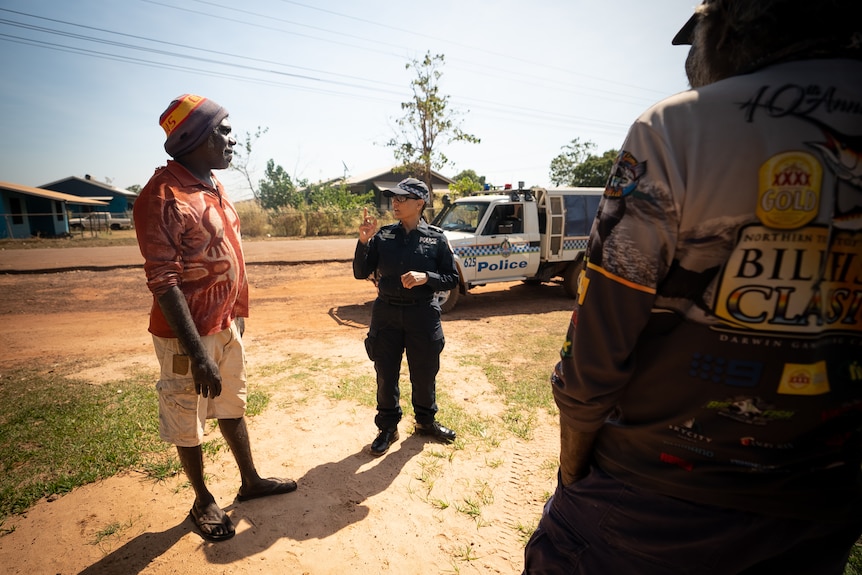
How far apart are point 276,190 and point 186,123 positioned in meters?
41.3

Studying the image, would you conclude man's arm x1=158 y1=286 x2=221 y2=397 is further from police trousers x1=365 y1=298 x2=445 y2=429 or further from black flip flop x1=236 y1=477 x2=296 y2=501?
police trousers x1=365 y1=298 x2=445 y2=429

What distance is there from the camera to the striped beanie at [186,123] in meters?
2.22

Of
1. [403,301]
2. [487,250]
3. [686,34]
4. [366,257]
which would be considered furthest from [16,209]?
[686,34]

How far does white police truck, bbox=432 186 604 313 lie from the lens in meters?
7.65

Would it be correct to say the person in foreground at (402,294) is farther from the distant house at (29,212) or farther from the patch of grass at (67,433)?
the distant house at (29,212)

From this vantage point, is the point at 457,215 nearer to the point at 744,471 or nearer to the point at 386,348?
the point at 386,348

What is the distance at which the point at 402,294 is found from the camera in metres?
3.21

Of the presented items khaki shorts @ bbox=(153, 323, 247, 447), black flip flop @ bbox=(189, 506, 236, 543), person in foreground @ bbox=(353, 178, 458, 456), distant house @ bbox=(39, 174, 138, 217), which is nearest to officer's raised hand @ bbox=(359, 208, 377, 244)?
person in foreground @ bbox=(353, 178, 458, 456)

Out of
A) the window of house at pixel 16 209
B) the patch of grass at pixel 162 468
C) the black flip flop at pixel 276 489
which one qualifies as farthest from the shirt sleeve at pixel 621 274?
the window of house at pixel 16 209

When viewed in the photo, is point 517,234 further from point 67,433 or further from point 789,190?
point 789,190

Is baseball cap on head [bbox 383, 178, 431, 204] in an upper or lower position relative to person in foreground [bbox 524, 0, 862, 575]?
upper

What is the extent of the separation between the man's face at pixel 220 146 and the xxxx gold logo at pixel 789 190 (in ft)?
7.96

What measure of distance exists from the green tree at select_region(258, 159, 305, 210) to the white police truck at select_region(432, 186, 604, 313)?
101 ft

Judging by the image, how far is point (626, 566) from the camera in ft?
3.32
